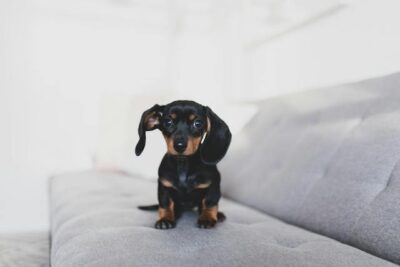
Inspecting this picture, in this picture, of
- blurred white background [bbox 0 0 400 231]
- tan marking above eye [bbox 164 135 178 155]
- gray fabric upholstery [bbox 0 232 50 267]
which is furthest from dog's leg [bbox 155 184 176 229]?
blurred white background [bbox 0 0 400 231]

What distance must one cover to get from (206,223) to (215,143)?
21cm

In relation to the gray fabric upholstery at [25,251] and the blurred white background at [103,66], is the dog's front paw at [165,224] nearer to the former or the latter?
the gray fabric upholstery at [25,251]

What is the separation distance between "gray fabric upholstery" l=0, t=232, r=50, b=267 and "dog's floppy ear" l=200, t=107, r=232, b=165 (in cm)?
82

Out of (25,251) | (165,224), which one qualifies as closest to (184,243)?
(165,224)

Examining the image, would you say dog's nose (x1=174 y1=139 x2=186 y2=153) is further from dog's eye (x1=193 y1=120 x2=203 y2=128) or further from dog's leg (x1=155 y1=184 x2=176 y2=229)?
dog's leg (x1=155 y1=184 x2=176 y2=229)

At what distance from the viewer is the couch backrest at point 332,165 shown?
104cm

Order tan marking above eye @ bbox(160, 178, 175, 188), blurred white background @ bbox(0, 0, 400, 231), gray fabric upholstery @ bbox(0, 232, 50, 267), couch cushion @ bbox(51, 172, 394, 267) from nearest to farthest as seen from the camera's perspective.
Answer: couch cushion @ bbox(51, 172, 394, 267) < tan marking above eye @ bbox(160, 178, 175, 188) < gray fabric upholstery @ bbox(0, 232, 50, 267) < blurred white background @ bbox(0, 0, 400, 231)

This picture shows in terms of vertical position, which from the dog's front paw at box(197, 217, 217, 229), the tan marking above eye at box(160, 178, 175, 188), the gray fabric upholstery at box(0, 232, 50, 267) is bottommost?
the gray fabric upholstery at box(0, 232, 50, 267)

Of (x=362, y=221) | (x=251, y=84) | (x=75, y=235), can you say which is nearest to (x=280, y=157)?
(x=362, y=221)

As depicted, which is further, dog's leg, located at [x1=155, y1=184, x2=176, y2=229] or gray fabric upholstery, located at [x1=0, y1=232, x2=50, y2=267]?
gray fabric upholstery, located at [x1=0, y1=232, x2=50, y2=267]

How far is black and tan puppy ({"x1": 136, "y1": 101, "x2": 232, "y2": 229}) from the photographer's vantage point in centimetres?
103

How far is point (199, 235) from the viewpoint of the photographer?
3.15ft

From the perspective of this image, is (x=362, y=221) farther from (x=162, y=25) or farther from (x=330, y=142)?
(x=162, y=25)

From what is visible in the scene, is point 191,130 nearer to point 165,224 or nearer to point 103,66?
point 165,224
